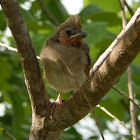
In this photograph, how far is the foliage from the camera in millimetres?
5051

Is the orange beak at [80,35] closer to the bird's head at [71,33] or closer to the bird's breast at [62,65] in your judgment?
the bird's head at [71,33]

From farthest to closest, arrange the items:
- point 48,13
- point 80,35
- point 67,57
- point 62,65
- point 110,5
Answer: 1. point 110,5
2. point 48,13
3. point 80,35
4. point 67,57
5. point 62,65

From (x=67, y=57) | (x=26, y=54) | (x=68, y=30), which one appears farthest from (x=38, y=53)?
(x=26, y=54)

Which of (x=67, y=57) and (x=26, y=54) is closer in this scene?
(x=26, y=54)

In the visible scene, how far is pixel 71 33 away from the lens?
14.6 feet

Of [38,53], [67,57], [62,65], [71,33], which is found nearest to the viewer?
[62,65]

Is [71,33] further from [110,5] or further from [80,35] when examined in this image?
[110,5]

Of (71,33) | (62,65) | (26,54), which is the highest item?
(71,33)

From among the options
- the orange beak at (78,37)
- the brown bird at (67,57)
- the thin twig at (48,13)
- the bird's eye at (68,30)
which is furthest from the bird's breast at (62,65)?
the thin twig at (48,13)

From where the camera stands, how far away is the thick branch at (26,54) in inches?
123

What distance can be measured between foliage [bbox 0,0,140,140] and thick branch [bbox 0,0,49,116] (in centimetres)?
134

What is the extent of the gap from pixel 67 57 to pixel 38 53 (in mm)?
979

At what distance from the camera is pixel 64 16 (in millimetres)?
5625

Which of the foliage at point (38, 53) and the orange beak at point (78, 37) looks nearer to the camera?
the orange beak at point (78, 37)
